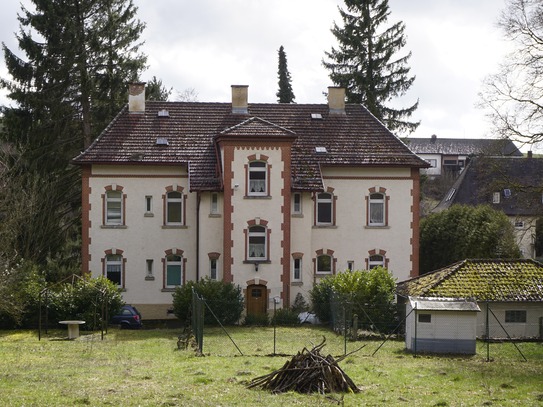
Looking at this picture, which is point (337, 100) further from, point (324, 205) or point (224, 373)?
point (224, 373)

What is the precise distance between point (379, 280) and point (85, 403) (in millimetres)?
19606

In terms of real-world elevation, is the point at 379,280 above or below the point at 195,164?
below

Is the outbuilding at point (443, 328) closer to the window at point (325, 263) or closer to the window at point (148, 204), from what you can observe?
the window at point (325, 263)

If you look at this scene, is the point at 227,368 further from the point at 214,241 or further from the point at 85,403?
the point at 214,241

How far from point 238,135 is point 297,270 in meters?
7.11

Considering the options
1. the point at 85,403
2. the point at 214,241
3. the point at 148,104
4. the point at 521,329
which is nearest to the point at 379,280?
the point at 521,329

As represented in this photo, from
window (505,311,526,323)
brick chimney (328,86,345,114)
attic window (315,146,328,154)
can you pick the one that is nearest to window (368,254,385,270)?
attic window (315,146,328,154)

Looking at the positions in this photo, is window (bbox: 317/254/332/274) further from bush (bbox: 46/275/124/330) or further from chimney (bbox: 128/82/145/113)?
chimney (bbox: 128/82/145/113)

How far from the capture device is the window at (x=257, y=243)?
→ 3959 cm

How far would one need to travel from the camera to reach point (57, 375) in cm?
2172

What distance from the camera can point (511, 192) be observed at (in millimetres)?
35031

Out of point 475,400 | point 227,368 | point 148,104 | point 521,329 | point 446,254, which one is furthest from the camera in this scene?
point 446,254

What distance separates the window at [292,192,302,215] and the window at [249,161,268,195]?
199 centimetres

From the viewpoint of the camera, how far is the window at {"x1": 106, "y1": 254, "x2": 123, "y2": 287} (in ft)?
136
